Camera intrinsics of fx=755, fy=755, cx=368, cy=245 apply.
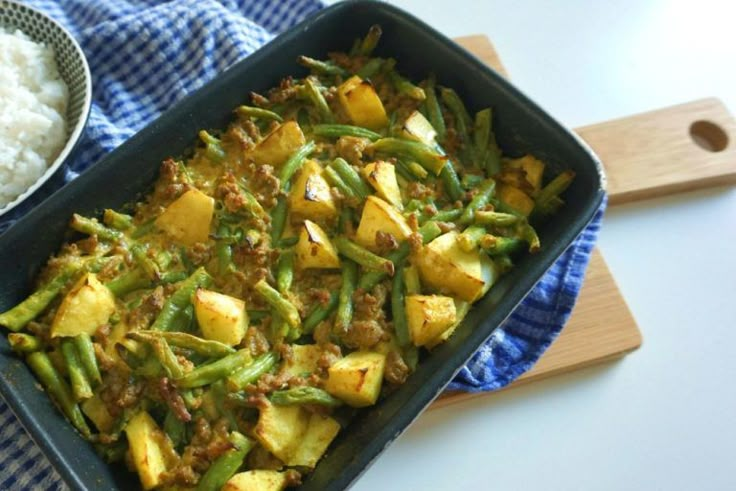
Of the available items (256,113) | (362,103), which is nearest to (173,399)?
(256,113)

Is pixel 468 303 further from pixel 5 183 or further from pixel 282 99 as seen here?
pixel 5 183

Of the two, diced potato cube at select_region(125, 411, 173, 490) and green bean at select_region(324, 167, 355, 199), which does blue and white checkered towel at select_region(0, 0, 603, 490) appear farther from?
diced potato cube at select_region(125, 411, 173, 490)

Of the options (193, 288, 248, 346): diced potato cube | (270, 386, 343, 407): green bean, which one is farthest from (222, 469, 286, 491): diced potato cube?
(193, 288, 248, 346): diced potato cube

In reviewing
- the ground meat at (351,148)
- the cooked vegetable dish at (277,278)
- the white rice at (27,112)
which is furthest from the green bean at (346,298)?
the white rice at (27,112)

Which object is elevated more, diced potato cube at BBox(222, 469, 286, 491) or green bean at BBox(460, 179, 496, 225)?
green bean at BBox(460, 179, 496, 225)

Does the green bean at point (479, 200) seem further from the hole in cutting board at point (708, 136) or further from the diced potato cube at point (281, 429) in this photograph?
the hole in cutting board at point (708, 136)
